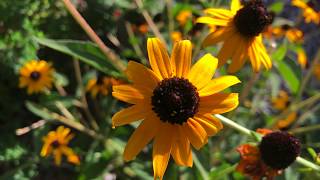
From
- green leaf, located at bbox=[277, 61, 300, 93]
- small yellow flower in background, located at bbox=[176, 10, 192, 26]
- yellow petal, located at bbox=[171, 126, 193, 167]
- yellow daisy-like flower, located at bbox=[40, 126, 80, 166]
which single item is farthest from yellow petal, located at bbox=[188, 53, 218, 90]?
small yellow flower in background, located at bbox=[176, 10, 192, 26]

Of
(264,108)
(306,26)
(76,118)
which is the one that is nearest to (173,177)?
(76,118)

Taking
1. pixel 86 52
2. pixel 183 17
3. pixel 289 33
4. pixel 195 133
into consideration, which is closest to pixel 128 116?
pixel 195 133

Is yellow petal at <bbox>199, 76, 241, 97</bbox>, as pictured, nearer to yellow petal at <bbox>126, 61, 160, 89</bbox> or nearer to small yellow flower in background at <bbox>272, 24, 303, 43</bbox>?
yellow petal at <bbox>126, 61, 160, 89</bbox>

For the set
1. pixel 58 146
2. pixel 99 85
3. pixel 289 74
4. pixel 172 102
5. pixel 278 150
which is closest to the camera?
pixel 172 102

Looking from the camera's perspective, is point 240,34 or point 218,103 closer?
point 218,103

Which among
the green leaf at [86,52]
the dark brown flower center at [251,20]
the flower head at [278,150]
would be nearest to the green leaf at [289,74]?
the dark brown flower center at [251,20]

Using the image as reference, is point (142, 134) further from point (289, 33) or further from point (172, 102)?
point (289, 33)
